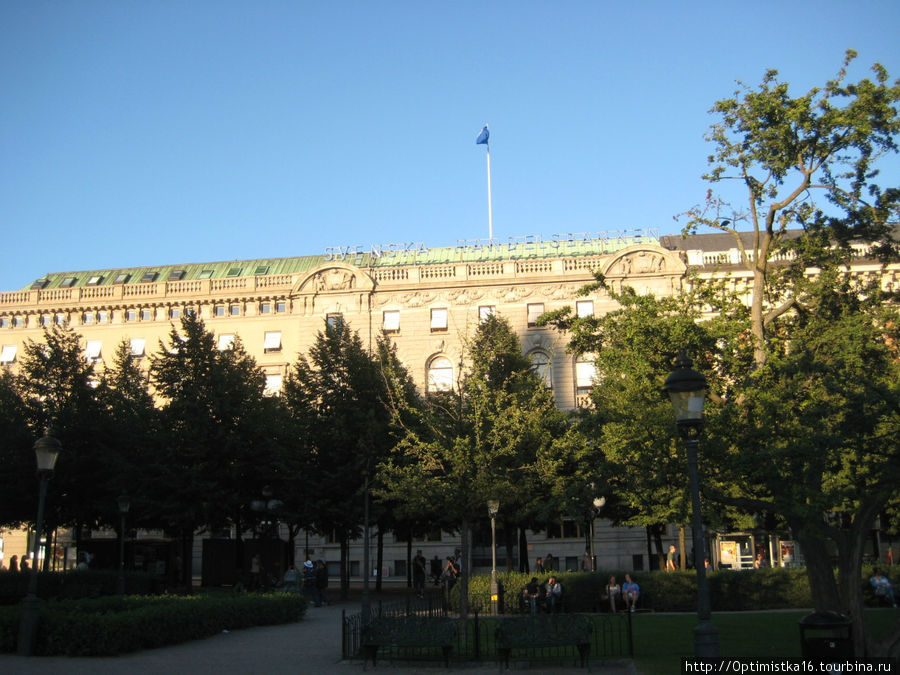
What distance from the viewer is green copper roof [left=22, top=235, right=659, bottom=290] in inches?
2239

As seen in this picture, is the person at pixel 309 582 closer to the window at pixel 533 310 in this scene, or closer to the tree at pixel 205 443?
the tree at pixel 205 443

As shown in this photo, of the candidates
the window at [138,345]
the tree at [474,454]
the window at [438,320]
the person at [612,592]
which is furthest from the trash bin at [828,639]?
the window at [138,345]

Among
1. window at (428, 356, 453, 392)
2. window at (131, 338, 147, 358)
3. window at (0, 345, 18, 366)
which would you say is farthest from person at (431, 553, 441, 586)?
window at (0, 345, 18, 366)

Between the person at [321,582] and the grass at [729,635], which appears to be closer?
the grass at [729,635]

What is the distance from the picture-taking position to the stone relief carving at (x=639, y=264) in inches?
2056

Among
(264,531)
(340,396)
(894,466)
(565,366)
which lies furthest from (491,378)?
(565,366)

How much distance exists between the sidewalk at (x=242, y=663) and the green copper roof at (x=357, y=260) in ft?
125

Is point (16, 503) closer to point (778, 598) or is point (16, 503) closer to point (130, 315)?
point (130, 315)

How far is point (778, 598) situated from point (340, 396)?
19927 mm

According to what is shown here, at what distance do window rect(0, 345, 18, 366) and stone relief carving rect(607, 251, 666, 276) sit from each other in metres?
39.3

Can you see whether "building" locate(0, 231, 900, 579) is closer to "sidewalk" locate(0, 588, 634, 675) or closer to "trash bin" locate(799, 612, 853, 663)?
"sidewalk" locate(0, 588, 634, 675)

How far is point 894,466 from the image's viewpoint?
15055 mm

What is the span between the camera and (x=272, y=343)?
55.3 metres

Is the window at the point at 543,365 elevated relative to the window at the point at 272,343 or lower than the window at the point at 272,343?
lower
